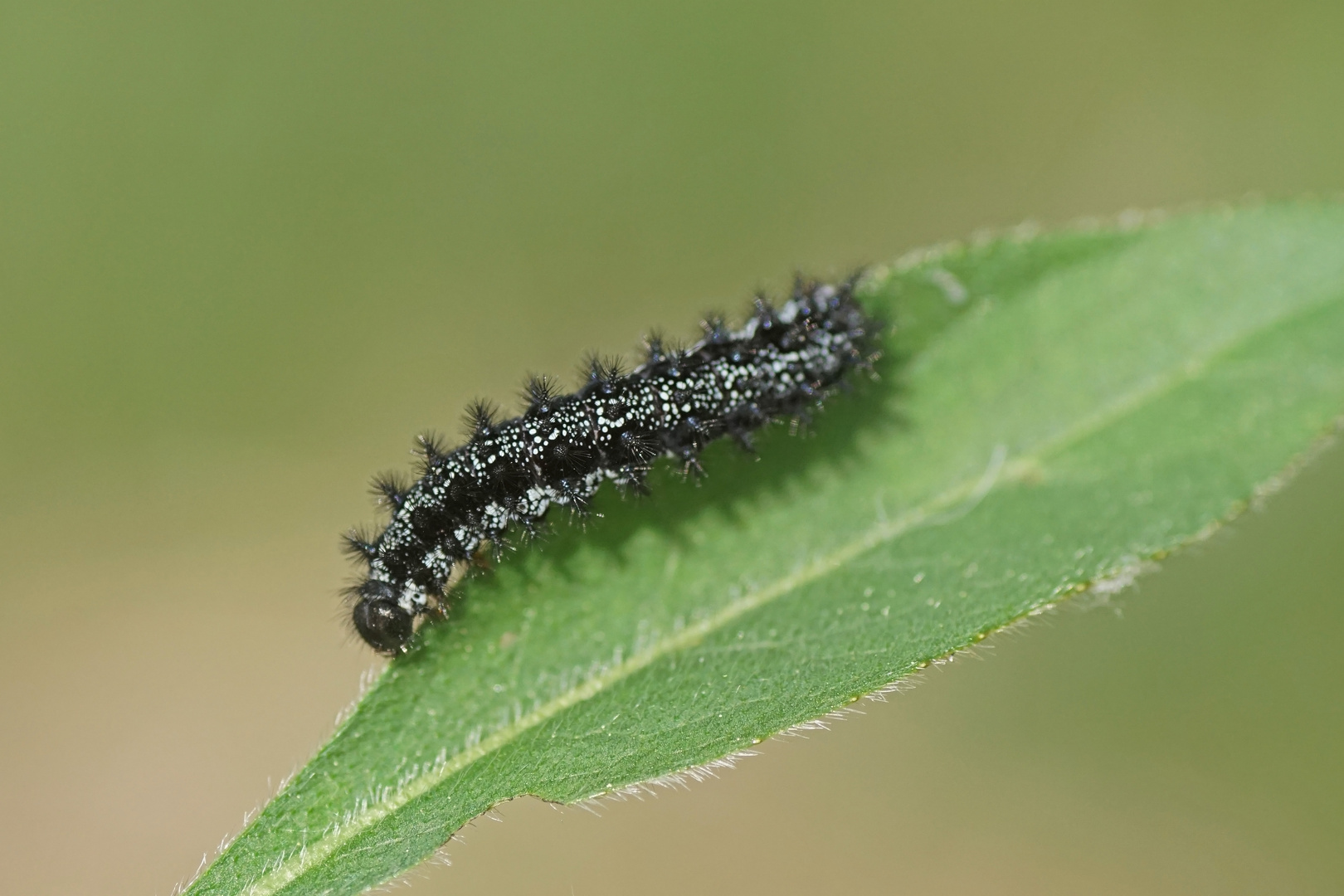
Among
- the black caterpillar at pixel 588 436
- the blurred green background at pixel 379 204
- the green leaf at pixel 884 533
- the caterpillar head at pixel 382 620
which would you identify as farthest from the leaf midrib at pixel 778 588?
the blurred green background at pixel 379 204

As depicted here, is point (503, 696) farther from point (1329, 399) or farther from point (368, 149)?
point (368, 149)

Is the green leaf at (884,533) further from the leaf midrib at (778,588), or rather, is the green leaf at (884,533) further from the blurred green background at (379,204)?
the blurred green background at (379,204)

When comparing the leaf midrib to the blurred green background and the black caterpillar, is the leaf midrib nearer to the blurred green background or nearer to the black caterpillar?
the black caterpillar

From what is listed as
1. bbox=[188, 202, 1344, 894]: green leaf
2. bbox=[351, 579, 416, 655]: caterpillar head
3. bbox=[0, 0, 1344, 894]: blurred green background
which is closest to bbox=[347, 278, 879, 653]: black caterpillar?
bbox=[351, 579, 416, 655]: caterpillar head

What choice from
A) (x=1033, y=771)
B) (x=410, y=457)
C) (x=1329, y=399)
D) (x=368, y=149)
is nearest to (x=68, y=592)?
(x=410, y=457)

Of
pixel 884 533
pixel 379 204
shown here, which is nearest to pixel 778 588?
pixel 884 533

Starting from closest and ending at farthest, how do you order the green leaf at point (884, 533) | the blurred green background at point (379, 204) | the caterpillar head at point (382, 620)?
the green leaf at point (884, 533) → the caterpillar head at point (382, 620) → the blurred green background at point (379, 204)

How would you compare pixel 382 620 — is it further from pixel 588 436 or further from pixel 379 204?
pixel 379 204
